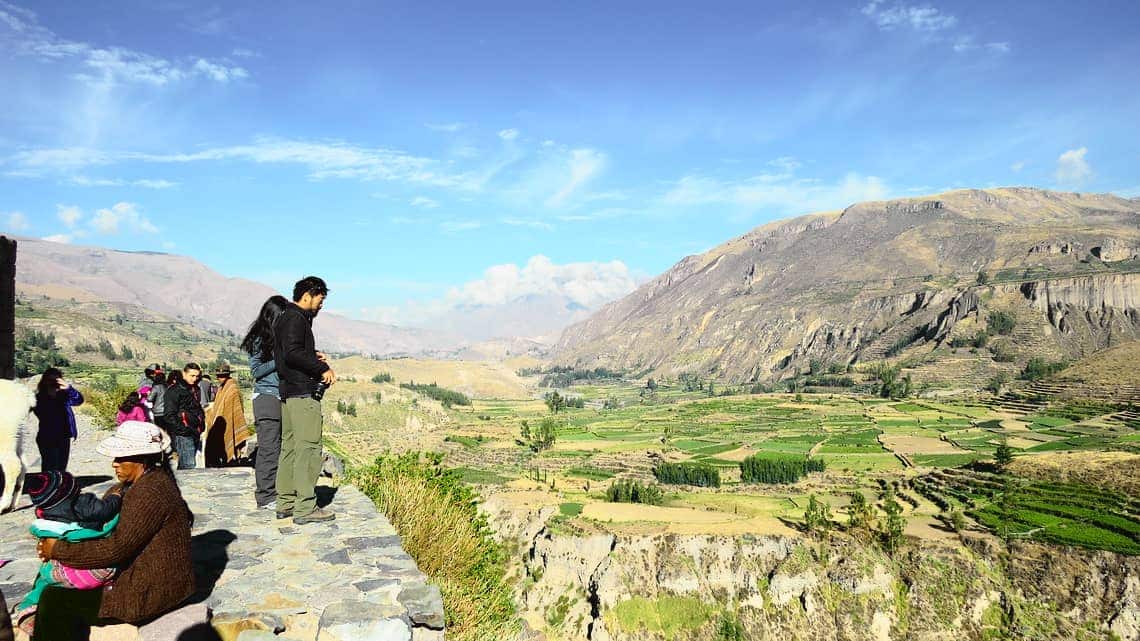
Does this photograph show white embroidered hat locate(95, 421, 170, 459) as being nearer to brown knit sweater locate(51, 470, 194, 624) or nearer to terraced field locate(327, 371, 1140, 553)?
brown knit sweater locate(51, 470, 194, 624)

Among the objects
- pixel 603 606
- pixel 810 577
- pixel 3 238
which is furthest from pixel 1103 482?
pixel 3 238

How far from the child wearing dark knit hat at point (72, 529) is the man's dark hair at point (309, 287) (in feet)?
10.7

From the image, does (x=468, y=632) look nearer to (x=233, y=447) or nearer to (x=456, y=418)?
(x=233, y=447)

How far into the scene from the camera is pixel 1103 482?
6281cm

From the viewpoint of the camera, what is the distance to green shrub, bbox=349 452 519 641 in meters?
7.16

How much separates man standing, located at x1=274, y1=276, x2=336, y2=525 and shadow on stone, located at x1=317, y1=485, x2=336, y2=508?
1069 millimetres

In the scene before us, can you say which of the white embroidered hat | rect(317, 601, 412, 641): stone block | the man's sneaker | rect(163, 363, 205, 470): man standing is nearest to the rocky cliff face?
rect(163, 363, 205, 470): man standing

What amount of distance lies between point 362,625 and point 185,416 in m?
7.68

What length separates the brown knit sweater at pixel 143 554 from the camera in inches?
164

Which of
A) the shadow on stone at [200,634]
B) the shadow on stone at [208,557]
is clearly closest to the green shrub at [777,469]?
the shadow on stone at [208,557]

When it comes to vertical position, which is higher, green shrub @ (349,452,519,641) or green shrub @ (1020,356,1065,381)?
green shrub @ (349,452,519,641)

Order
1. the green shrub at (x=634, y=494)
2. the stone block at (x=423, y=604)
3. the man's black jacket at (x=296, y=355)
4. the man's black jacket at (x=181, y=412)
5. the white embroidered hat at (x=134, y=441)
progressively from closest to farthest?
the white embroidered hat at (x=134, y=441)
the stone block at (x=423, y=604)
the man's black jacket at (x=296, y=355)
the man's black jacket at (x=181, y=412)
the green shrub at (x=634, y=494)

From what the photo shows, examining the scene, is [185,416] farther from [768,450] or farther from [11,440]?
[768,450]

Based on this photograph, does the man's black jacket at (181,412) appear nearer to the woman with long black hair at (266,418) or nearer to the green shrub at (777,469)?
the woman with long black hair at (266,418)
